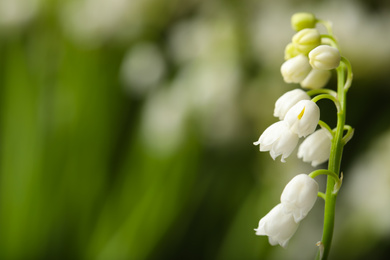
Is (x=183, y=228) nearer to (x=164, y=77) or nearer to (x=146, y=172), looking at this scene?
(x=146, y=172)

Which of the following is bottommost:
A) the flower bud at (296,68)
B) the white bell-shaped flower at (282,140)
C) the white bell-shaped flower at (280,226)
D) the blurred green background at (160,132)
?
the blurred green background at (160,132)

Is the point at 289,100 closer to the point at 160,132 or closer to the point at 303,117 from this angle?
the point at 303,117

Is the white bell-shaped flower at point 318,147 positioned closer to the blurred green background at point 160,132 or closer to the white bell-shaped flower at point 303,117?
the white bell-shaped flower at point 303,117

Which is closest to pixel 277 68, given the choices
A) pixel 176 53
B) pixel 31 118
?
pixel 176 53

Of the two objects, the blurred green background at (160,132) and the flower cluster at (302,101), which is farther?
the blurred green background at (160,132)

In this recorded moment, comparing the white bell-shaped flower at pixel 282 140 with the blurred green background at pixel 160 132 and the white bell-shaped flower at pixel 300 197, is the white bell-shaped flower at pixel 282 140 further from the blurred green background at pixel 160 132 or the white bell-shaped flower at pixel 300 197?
the blurred green background at pixel 160 132

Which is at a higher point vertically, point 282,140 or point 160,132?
point 282,140

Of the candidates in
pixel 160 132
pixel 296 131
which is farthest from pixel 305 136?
pixel 160 132

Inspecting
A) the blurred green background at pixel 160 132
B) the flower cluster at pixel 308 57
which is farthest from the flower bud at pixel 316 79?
the blurred green background at pixel 160 132

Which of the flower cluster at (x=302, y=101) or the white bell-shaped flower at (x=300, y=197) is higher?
the flower cluster at (x=302, y=101)
